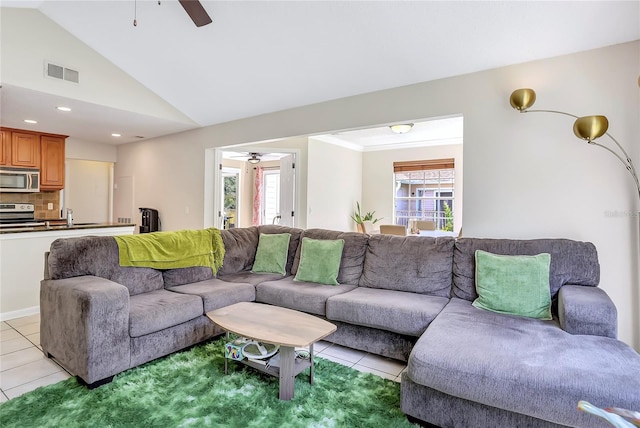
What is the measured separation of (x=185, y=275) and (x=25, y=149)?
15.0 ft

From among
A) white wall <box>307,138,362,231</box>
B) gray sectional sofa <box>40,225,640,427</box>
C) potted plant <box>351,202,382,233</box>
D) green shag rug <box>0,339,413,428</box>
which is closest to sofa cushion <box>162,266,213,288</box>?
gray sectional sofa <box>40,225,640,427</box>

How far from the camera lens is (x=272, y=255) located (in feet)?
12.1

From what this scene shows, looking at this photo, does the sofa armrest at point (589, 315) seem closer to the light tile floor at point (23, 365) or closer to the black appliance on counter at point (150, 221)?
the light tile floor at point (23, 365)

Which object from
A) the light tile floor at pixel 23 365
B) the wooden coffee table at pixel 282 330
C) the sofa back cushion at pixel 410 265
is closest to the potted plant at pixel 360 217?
the sofa back cushion at pixel 410 265

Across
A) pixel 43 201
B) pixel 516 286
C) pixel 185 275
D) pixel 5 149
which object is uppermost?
pixel 5 149

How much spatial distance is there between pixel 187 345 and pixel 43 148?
208 inches

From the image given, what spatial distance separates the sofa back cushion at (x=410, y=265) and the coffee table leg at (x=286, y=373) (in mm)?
1293

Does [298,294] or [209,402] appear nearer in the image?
[209,402]

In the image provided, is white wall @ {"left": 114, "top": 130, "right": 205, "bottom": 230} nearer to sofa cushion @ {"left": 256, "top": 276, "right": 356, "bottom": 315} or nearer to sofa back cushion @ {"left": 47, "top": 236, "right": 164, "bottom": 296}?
sofa back cushion @ {"left": 47, "top": 236, "right": 164, "bottom": 296}

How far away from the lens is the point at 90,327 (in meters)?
2.09

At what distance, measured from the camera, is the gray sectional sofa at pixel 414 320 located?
1520 mm

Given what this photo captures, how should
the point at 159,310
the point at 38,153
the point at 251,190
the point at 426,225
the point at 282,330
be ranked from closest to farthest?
the point at 282,330, the point at 159,310, the point at 38,153, the point at 426,225, the point at 251,190

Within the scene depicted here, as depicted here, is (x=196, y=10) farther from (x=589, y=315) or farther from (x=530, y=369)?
(x=589, y=315)

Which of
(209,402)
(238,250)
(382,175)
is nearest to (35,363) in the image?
(209,402)
